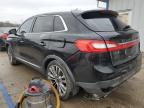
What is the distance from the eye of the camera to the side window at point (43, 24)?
388 cm

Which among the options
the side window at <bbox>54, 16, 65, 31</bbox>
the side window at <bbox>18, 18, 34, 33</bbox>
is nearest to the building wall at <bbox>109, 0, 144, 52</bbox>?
the side window at <bbox>18, 18, 34, 33</bbox>

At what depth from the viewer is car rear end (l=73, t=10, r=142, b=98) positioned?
109 inches

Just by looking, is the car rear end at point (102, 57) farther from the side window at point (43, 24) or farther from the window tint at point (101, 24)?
the side window at point (43, 24)

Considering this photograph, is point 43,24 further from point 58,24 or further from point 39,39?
point 58,24

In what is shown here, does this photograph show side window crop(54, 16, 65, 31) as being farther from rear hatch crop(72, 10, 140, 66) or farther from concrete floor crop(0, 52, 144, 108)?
concrete floor crop(0, 52, 144, 108)

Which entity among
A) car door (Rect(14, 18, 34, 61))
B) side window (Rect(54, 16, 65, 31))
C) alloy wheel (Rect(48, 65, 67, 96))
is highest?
side window (Rect(54, 16, 65, 31))

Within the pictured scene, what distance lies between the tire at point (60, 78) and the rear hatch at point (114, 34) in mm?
925

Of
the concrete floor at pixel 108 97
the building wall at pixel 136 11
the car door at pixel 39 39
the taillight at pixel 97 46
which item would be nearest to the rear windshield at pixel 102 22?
the taillight at pixel 97 46

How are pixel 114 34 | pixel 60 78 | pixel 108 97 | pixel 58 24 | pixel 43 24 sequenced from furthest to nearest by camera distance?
pixel 43 24
pixel 108 97
pixel 58 24
pixel 60 78
pixel 114 34

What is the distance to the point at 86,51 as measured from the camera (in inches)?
110

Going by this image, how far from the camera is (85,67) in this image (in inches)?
111

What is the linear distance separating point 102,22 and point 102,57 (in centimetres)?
81

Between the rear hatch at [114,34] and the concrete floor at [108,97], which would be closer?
the rear hatch at [114,34]

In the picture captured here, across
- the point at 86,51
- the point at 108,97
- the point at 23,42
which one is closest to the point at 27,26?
the point at 23,42
